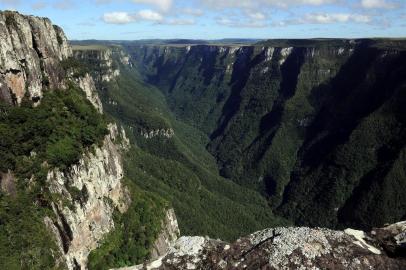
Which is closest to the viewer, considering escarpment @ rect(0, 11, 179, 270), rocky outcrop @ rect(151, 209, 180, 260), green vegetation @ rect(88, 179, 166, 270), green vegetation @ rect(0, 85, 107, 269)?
green vegetation @ rect(0, 85, 107, 269)

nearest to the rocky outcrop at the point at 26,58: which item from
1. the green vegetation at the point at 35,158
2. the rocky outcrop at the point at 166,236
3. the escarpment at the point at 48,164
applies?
the escarpment at the point at 48,164

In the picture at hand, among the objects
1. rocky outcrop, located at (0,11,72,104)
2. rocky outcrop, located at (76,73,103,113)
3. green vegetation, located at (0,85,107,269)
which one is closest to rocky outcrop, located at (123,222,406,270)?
green vegetation, located at (0,85,107,269)

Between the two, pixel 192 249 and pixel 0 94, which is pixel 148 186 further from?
pixel 192 249

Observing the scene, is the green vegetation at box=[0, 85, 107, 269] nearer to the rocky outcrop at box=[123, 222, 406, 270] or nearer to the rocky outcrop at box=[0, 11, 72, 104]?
the rocky outcrop at box=[0, 11, 72, 104]

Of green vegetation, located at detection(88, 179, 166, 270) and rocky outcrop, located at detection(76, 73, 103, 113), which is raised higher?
rocky outcrop, located at detection(76, 73, 103, 113)

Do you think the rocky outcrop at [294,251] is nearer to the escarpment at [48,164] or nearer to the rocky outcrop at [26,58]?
the escarpment at [48,164]
